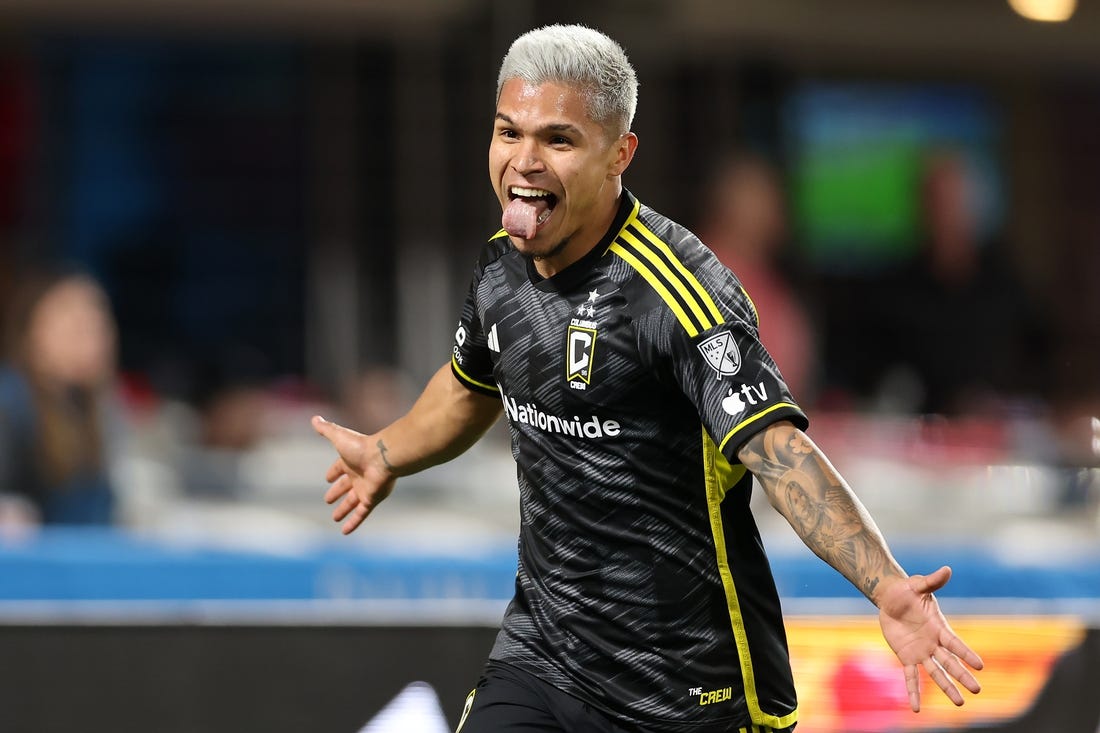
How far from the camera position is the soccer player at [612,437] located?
3.07 metres

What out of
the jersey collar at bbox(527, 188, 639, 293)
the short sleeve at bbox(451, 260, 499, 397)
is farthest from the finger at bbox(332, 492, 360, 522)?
the jersey collar at bbox(527, 188, 639, 293)

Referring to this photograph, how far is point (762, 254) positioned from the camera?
7.99 m

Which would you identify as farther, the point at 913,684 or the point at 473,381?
the point at 473,381

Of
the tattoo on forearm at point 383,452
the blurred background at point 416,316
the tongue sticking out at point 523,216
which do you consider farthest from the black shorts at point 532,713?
the blurred background at point 416,316

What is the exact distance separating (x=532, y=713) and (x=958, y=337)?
6.61 metres

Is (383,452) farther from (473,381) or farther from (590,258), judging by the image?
(590,258)

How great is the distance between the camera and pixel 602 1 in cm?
891

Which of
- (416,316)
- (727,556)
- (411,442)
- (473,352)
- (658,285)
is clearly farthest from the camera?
(416,316)

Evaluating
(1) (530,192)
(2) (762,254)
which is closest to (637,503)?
(1) (530,192)

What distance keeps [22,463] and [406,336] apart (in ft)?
16.0

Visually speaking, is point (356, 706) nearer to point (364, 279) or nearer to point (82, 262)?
point (364, 279)

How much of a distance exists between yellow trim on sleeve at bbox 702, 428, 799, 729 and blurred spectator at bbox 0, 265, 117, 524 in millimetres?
3575

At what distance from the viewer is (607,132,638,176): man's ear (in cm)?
317

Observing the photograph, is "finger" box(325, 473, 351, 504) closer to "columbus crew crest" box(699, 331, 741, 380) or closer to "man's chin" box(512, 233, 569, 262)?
"man's chin" box(512, 233, 569, 262)
